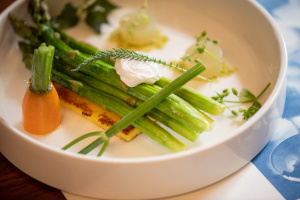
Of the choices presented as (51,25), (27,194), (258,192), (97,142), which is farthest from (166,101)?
(51,25)

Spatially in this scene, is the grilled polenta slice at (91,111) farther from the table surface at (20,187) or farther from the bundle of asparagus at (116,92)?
the table surface at (20,187)

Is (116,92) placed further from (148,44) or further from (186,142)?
(148,44)

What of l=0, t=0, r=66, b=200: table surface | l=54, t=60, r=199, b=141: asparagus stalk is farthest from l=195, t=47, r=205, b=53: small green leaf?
l=0, t=0, r=66, b=200: table surface

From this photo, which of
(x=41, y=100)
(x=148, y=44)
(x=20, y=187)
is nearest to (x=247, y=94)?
(x=148, y=44)

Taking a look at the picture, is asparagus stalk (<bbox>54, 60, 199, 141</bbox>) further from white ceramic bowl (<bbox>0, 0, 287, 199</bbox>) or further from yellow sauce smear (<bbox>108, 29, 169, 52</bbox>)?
yellow sauce smear (<bbox>108, 29, 169, 52</bbox>)

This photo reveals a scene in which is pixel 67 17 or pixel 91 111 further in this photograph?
pixel 67 17

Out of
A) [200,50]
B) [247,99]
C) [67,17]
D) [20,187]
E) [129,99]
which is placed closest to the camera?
[20,187]

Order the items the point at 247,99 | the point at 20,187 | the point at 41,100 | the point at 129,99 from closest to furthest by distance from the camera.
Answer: the point at 20,187 < the point at 41,100 < the point at 129,99 < the point at 247,99
